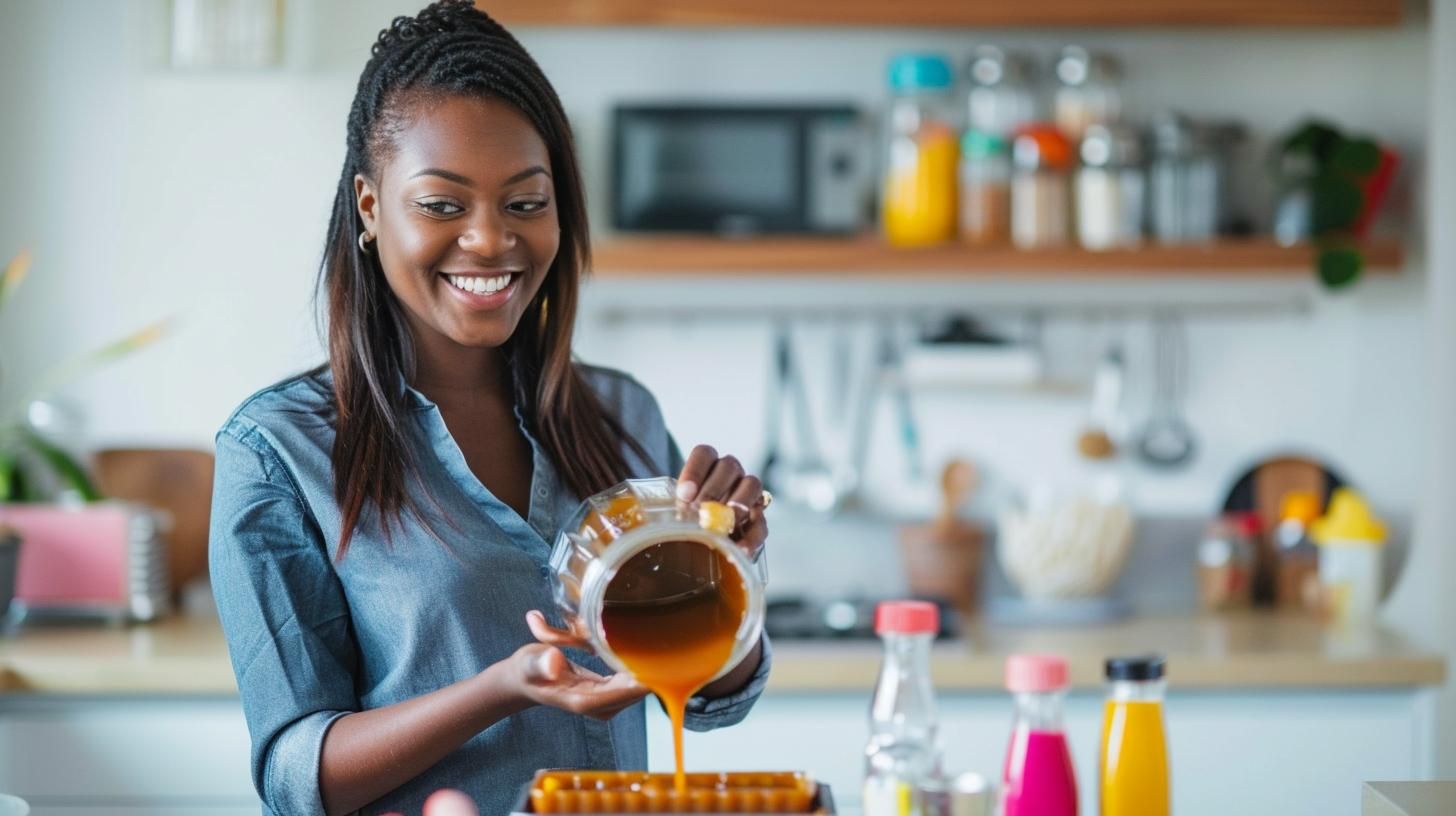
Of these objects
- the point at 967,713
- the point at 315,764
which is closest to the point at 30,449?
the point at 967,713

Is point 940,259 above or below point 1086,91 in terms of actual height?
below

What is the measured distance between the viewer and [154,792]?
235 centimetres

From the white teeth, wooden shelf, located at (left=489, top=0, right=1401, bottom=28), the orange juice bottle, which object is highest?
wooden shelf, located at (left=489, top=0, right=1401, bottom=28)

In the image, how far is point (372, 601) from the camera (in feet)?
4.33

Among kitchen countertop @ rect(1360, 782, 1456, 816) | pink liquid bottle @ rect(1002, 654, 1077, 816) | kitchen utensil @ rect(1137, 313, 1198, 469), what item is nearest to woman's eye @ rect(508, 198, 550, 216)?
pink liquid bottle @ rect(1002, 654, 1077, 816)

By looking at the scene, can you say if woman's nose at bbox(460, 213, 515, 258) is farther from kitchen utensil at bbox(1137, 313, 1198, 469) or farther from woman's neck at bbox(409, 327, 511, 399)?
kitchen utensil at bbox(1137, 313, 1198, 469)

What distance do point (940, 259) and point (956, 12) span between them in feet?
1.39

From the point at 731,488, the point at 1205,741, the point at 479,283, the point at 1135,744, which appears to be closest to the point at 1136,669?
the point at 1135,744

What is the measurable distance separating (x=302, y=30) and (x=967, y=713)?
68.0 inches

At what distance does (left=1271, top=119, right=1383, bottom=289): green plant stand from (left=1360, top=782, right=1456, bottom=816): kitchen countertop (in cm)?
166

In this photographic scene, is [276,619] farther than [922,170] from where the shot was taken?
No

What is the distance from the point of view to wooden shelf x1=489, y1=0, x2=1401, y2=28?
2.73 metres

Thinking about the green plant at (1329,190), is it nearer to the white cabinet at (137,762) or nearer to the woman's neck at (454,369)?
the woman's neck at (454,369)

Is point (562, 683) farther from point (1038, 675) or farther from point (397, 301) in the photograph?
point (397, 301)
